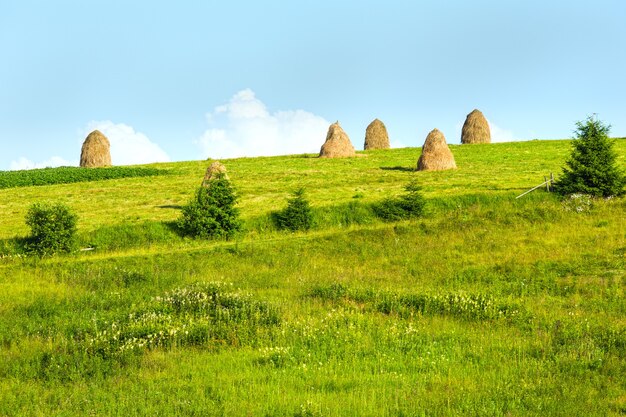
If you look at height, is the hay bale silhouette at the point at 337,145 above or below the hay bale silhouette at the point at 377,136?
below

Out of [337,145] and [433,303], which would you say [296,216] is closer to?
[433,303]

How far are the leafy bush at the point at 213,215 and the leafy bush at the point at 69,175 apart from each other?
1155 inches

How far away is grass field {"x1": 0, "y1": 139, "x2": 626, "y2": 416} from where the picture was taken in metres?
10.5

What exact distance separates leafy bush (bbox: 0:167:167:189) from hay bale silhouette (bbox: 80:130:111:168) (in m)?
5.49

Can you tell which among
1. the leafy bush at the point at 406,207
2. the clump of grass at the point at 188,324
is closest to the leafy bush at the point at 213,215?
the leafy bush at the point at 406,207

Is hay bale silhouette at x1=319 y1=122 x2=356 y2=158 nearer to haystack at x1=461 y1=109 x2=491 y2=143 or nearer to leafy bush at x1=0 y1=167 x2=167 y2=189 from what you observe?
leafy bush at x1=0 y1=167 x2=167 y2=189

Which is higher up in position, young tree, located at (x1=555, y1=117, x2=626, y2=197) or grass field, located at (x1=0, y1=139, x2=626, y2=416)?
young tree, located at (x1=555, y1=117, x2=626, y2=197)

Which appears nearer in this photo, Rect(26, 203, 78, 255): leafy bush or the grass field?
the grass field

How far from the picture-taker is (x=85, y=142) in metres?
66.4

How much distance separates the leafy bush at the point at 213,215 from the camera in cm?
3047

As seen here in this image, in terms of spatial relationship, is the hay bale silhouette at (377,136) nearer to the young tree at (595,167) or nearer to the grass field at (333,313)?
the grass field at (333,313)

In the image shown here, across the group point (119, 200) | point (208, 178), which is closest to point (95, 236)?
point (208, 178)

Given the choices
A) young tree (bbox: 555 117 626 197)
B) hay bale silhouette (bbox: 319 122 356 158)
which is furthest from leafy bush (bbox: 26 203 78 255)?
hay bale silhouette (bbox: 319 122 356 158)

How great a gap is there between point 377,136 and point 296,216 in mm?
45737
